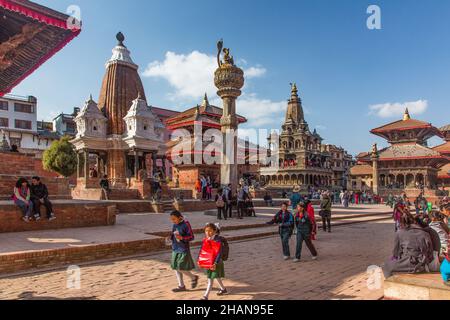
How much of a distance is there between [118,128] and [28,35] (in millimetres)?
18449

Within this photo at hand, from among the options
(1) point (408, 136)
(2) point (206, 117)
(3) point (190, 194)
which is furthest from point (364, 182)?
(3) point (190, 194)

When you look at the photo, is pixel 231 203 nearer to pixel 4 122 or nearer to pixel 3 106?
pixel 4 122

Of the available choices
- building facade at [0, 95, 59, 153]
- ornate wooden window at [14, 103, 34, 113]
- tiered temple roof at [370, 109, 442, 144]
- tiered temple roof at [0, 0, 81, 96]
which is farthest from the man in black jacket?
tiered temple roof at [370, 109, 442, 144]

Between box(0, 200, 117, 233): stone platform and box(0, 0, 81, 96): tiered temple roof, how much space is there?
15.2 feet

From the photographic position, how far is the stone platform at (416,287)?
4363 millimetres

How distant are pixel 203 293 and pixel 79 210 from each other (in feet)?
24.8

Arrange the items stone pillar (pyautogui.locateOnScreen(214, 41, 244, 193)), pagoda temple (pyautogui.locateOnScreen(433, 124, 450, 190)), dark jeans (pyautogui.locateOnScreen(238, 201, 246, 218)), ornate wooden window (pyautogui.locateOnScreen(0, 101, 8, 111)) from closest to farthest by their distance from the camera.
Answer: dark jeans (pyautogui.locateOnScreen(238, 201, 246, 218))
stone pillar (pyautogui.locateOnScreen(214, 41, 244, 193))
ornate wooden window (pyautogui.locateOnScreen(0, 101, 8, 111))
pagoda temple (pyautogui.locateOnScreen(433, 124, 450, 190))

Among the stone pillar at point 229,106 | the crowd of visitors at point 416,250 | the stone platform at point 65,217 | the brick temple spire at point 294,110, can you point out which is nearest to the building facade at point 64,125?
the brick temple spire at point 294,110

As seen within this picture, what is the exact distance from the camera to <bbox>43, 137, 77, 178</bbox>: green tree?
36.5 m

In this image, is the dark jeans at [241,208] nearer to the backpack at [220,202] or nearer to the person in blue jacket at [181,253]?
the backpack at [220,202]

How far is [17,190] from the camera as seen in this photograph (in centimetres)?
934

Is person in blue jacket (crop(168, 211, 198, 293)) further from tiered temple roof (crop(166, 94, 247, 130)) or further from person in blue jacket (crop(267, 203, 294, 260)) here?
tiered temple roof (crop(166, 94, 247, 130))

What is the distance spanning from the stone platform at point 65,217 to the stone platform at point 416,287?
32.0ft

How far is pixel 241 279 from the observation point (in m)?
6.07
